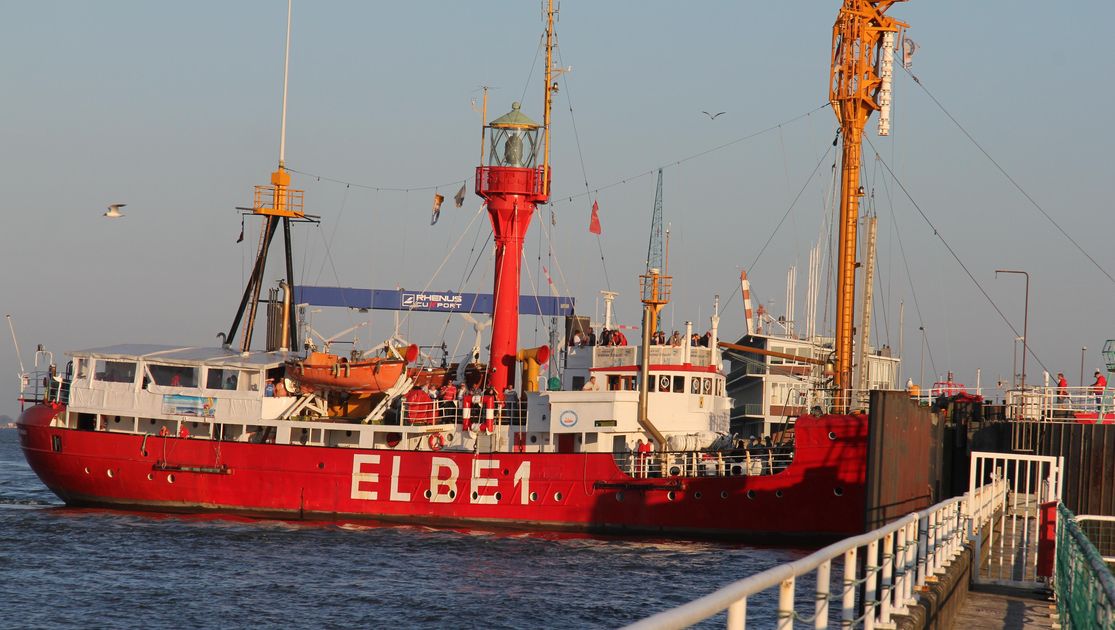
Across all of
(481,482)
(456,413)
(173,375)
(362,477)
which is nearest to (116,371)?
(173,375)

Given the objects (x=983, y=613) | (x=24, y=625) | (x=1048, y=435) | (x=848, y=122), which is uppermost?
(x=848, y=122)

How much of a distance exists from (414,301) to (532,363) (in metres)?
13.9

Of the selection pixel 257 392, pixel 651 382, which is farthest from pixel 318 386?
pixel 651 382

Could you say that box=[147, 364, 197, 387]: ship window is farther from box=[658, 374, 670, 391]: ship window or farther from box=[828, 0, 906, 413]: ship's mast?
box=[828, 0, 906, 413]: ship's mast

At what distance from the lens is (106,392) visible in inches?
1457

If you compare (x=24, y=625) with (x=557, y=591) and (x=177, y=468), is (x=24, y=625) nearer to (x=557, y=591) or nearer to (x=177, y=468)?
(x=557, y=591)

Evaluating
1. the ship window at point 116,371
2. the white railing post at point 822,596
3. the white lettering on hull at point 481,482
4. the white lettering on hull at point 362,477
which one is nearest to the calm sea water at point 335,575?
the white lettering on hull at point 362,477

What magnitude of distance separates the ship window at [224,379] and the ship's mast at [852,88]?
16.7 meters

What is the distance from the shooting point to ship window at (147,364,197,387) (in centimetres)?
3678

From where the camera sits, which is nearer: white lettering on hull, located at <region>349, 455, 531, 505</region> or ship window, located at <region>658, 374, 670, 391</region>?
white lettering on hull, located at <region>349, 455, 531, 505</region>

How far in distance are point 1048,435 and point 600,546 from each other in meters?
10.5

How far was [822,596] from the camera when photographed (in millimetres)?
6617

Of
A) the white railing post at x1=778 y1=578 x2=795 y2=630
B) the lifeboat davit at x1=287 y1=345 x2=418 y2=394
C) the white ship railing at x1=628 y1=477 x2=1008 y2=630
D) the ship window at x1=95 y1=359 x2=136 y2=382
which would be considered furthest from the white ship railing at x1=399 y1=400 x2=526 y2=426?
the white railing post at x1=778 y1=578 x2=795 y2=630

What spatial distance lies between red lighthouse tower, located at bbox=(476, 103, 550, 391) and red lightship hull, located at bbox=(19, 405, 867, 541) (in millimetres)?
5129
